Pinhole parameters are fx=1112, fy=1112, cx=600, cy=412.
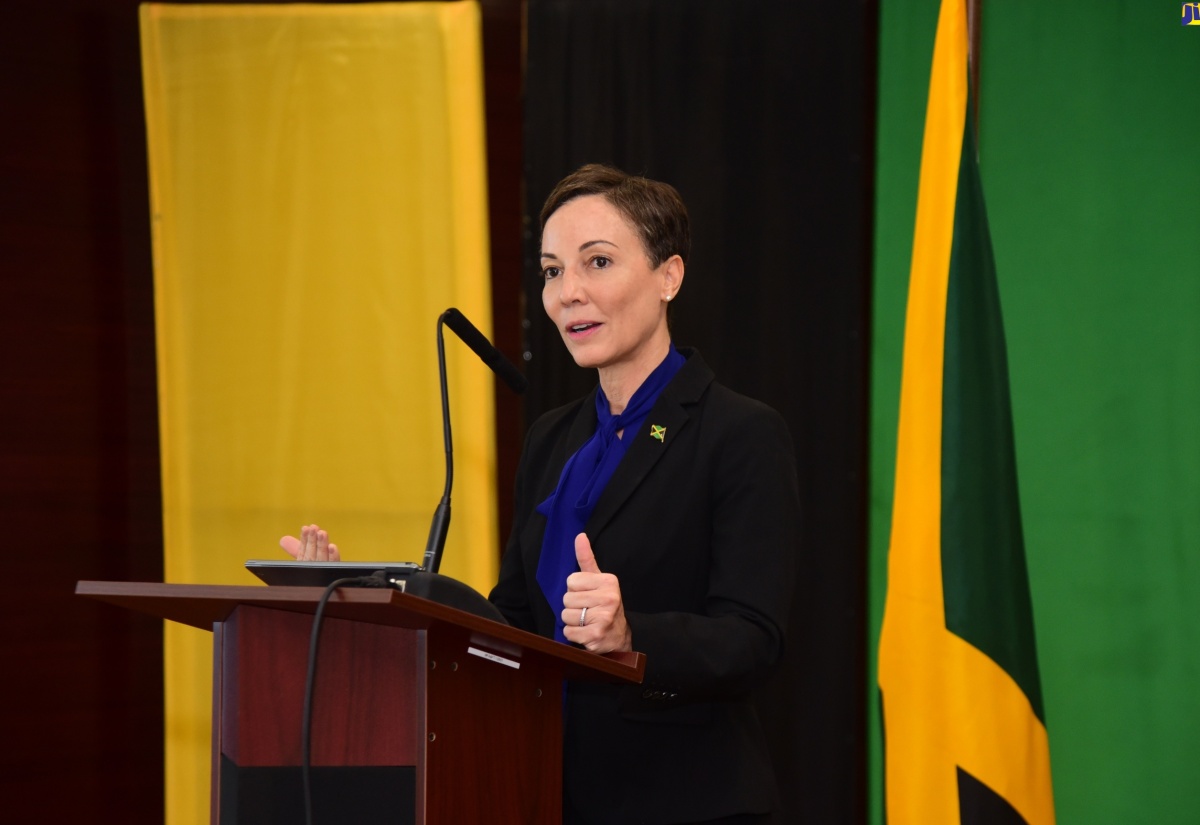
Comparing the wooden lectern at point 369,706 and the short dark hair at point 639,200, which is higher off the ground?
the short dark hair at point 639,200

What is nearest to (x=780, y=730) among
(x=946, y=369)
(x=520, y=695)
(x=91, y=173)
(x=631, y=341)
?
(x=946, y=369)

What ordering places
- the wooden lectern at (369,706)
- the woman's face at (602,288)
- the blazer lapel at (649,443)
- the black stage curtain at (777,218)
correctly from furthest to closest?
the black stage curtain at (777,218)
the woman's face at (602,288)
the blazer lapel at (649,443)
the wooden lectern at (369,706)

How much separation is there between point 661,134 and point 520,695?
2074mm

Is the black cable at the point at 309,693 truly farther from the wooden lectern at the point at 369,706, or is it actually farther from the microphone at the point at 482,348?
the microphone at the point at 482,348

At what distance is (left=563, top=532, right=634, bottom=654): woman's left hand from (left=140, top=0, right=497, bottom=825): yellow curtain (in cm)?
190

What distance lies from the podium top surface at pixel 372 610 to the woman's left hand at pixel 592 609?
0.10 feet

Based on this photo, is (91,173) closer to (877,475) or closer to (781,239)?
(781,239)

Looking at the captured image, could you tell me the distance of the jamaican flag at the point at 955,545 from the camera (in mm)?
2543

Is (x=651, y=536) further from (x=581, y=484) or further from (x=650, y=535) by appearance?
(x=581, y=484)

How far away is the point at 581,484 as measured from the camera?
1738 mm

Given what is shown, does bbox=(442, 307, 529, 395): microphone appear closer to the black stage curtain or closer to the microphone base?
the microphone base

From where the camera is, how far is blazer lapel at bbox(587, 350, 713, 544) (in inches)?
64.9

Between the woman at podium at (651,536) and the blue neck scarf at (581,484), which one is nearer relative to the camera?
the woman at podium at (651,536)

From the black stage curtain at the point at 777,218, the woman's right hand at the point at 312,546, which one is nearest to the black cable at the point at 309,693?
the woman's right hand at the point at 312,546
